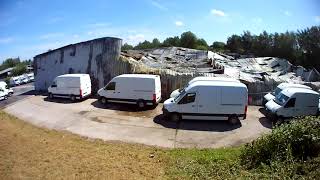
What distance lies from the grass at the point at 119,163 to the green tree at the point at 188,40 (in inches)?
2079

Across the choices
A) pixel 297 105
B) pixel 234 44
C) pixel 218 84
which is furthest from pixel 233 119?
pixel 234 44

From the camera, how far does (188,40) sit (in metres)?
67.8

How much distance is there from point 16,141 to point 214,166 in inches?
317

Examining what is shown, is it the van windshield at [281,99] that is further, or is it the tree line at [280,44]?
the tree line at [280,44]

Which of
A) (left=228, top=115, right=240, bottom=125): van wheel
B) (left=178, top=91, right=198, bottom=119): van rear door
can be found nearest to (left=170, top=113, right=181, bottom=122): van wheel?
(left=178, top=91, right=198, bottom=119): van rear door

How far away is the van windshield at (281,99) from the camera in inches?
802

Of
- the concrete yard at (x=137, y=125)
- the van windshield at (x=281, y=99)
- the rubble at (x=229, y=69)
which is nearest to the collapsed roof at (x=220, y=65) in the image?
the rubble at (x=229, y=69)

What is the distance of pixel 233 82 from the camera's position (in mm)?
20312

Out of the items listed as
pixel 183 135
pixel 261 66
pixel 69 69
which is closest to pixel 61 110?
pixel 69 69

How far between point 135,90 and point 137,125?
448 centimetres

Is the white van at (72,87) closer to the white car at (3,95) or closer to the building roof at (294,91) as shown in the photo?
the white car at (3,95)

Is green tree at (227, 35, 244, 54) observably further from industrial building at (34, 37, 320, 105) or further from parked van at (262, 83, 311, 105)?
parked van at (262, 83, 311, 105)

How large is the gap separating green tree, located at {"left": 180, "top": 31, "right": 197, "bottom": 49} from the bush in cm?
5517

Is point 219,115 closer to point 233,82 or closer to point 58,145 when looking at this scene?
point 233,82
